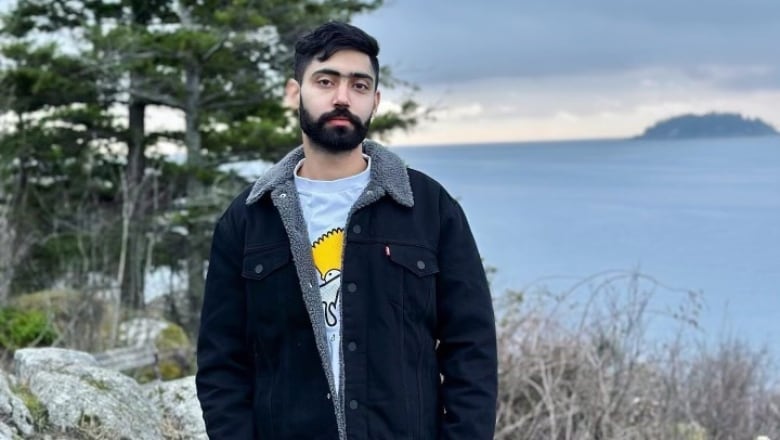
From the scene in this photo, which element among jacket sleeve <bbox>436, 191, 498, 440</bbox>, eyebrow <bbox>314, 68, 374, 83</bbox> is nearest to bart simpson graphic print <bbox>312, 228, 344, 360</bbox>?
jacket sleeve <bbox>436, 191, 498, 440</bbox>

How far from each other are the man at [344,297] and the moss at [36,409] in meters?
1.18

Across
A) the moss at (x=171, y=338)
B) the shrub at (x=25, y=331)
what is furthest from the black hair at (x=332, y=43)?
the moss at (x=171, y=338)

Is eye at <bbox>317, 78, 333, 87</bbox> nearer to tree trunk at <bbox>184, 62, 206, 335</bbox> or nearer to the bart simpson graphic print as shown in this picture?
the bart simpson graphic print

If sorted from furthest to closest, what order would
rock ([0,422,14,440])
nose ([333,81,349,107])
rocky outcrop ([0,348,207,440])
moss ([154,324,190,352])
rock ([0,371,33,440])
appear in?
moss ([154,324,190,352])
rocky outcrop ([0,348,207,440])
rock ([0,371,33,440])
rock ([0,422,14,440])
nose ([333,81,349,107])

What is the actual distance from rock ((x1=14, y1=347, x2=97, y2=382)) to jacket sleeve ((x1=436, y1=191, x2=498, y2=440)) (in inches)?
78.3

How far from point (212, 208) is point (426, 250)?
1373 cm

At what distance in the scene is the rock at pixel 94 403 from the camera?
3.23m

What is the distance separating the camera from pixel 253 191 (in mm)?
2281

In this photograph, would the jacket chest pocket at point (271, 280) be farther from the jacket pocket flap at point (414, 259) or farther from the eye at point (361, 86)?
the eye at point (361, 86)

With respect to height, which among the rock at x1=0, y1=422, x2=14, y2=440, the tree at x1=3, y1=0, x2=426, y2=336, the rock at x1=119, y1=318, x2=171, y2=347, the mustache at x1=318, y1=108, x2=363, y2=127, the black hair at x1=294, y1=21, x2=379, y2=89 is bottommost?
the rock at x1=119, y1=318, x2=171, y2=347

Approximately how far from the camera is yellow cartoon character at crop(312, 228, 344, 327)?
2.20 metres

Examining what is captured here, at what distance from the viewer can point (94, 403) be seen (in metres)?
3.31

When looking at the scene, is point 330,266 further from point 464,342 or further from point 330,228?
point 464,342

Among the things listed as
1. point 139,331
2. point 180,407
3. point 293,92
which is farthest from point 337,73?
point 139,331
